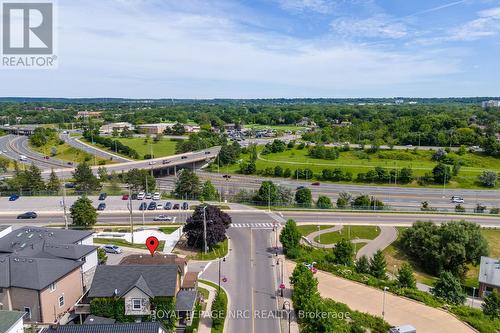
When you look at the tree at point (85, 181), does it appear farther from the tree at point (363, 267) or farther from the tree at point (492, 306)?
the tree at point (492, 306)

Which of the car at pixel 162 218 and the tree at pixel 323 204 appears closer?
the car at pixel 162 218

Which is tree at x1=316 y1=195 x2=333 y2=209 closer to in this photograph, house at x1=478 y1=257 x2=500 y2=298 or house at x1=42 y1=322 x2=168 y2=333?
house at x1=478 y1=257 x2=500 y2=298

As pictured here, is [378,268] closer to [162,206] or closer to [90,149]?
[162,206]

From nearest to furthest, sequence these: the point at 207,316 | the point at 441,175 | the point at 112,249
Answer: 1. the point at 207,316
2. the point at 112,249
3. the point at 441,175

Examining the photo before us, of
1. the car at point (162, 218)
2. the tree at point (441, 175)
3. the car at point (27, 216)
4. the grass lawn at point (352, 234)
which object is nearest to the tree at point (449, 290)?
the grass lawn at point (352, 234)

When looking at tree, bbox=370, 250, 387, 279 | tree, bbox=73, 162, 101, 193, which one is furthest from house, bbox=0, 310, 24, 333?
tree, bbox=73, 162, 101, 193

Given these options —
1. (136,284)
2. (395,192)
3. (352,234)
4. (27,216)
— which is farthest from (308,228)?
(27,216)
